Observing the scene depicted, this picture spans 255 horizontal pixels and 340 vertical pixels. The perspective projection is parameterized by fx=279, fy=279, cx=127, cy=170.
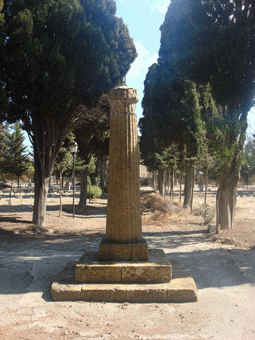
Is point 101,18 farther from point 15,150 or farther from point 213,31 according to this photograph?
point 15,150

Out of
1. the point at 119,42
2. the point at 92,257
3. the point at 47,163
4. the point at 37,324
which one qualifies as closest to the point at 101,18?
the point at 119,42

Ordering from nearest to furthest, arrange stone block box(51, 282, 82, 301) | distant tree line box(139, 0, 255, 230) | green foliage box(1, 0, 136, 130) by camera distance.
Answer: stone block box(51, 282, 82, 301) → green foliage box(1, 0, 136, 130) → distant tree line box(139, 0, 255, 230)

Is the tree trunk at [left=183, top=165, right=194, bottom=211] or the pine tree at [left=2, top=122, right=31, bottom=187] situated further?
the pine tree at [left=2, top=122, right=31, bottom=187]

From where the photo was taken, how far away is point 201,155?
15.6 metres

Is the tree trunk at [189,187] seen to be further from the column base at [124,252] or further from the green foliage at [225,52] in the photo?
the column base at [124,252]

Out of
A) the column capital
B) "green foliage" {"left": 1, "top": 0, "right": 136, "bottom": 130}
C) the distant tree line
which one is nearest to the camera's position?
the column capital

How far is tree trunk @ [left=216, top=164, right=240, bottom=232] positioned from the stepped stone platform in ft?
18.5

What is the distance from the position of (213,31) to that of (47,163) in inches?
296

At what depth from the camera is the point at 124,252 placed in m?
4.17

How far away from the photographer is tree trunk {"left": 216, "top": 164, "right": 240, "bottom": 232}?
9.30 m

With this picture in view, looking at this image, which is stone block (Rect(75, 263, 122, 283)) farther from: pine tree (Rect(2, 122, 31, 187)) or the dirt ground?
pine tree (Rect(2, 122, 31, 187))

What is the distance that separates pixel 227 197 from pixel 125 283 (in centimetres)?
667

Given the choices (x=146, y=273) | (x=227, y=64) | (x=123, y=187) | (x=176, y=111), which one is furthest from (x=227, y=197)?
(x=176, y=111)

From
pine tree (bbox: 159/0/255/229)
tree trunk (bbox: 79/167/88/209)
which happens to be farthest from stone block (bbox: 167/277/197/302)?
tree trunk (bbox: 79/167/88/209)
